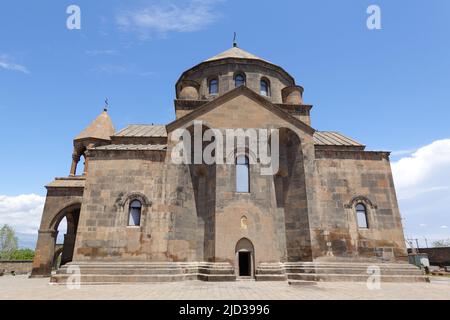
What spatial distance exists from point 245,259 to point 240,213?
241 centimetres

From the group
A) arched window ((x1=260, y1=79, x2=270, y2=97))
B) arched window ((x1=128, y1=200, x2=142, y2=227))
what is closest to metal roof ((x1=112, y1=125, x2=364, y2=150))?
arched window ((x1=260, y1=79, x2=270, y2=97))

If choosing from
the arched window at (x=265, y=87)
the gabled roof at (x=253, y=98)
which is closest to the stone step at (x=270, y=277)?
the gabled roof at (x=253, y=98)

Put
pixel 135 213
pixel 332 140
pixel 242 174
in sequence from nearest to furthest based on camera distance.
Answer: pixel 135 213 → pixel 242 174 → pixel 332 140

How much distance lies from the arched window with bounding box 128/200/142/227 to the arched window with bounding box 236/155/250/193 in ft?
17.0

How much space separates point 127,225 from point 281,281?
7.96 m

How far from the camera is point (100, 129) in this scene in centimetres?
2389

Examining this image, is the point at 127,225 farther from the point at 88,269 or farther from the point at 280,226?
the point at 280,226

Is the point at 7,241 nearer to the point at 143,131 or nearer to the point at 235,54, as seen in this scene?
the point at 143,131

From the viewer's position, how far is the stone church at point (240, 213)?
44.9ft

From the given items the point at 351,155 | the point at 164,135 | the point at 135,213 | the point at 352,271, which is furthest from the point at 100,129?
the point at 352,271

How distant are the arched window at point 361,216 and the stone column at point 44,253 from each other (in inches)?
754

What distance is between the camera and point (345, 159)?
54.0 ft

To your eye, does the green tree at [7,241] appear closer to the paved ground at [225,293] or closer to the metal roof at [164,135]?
the metal roof at [164,135]
